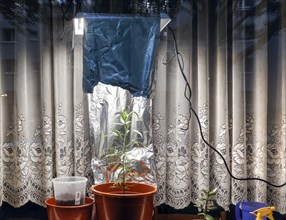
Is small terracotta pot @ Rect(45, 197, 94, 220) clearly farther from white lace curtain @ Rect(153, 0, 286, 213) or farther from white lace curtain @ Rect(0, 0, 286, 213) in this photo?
white lace curtain @ Rect(153, 0, 286, 213)

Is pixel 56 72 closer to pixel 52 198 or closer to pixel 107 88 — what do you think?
pixel 107 88

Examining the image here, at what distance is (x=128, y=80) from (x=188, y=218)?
785mm

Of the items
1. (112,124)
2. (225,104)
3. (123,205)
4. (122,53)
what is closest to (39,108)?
(112,124)

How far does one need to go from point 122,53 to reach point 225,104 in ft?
1.96

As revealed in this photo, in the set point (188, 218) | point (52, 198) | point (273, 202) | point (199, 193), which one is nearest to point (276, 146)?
point (273, 202)

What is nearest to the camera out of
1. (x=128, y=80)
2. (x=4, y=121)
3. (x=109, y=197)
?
(x=109, y=197)

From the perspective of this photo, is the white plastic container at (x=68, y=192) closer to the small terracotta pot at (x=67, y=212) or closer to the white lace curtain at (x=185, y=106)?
the small terracotta pot at (x=67, y=212)

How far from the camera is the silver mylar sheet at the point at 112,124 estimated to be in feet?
6.22

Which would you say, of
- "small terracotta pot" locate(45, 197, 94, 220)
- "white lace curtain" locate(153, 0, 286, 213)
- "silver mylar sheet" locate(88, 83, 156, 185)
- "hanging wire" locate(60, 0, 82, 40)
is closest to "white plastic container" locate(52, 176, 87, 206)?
"small terracotta pot" locate(45, 197, 94, 220)

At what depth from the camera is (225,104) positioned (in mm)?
1995

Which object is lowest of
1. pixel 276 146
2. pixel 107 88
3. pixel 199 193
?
pixel 199 193

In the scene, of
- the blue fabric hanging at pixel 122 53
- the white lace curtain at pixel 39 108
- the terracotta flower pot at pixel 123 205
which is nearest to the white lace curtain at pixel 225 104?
the blue fabric hanging at pixel 122 53

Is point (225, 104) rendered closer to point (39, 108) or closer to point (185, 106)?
point (185, 106)

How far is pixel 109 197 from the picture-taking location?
1685 mm
